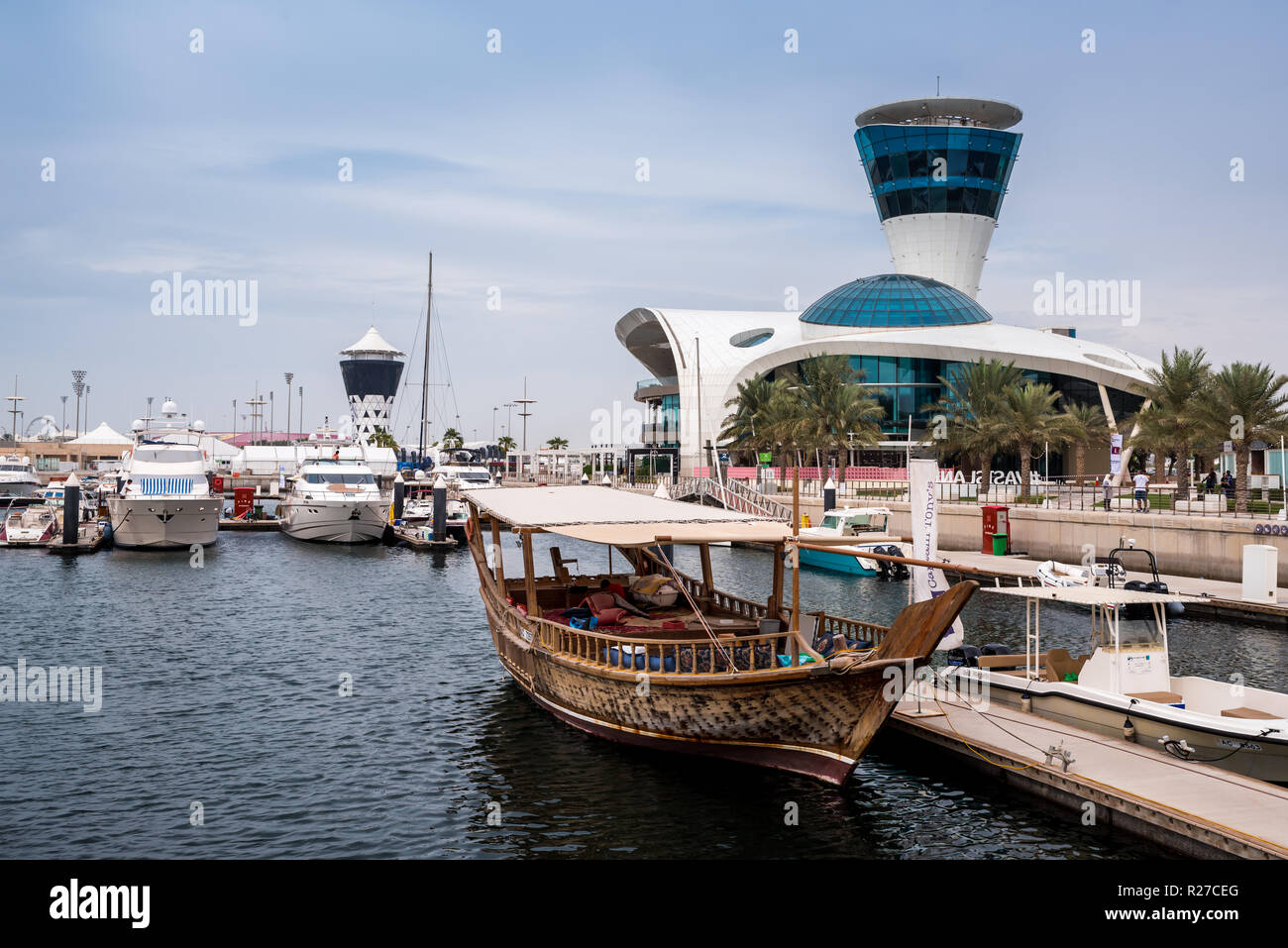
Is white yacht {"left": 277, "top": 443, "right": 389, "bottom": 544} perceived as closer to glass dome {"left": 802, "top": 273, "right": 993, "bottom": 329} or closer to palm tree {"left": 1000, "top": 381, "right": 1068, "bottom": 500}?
palm tree {"left": 1000, "top": 381, "right": 1068, "bottom": 500}

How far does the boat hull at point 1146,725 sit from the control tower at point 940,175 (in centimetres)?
10273

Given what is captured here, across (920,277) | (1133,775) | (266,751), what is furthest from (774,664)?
(920,277)

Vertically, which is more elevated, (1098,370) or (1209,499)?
(1098,370)

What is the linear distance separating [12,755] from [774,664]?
14.7 metres

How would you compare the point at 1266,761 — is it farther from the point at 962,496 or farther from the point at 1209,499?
the point at 962,496

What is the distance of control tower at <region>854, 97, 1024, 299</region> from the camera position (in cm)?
11388

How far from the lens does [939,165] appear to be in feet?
375

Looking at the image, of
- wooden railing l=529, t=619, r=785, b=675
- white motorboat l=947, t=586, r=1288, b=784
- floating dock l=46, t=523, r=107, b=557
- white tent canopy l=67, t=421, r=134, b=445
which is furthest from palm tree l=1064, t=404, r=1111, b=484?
white tent canopy l=67, t=421, r=134, b=445

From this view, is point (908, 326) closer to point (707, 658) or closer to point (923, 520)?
point (923, 520)

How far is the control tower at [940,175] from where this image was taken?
113875 millimetres

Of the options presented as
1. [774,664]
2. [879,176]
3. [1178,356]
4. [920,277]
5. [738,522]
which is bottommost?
[774,664]

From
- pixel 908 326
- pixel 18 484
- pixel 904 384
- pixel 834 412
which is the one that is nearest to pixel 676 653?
pixel 834 412

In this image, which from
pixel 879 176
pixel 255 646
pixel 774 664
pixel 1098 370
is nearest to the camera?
pixel 774 664
